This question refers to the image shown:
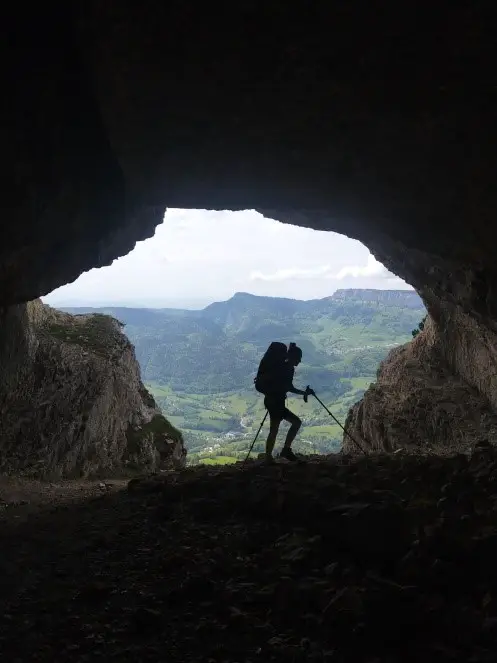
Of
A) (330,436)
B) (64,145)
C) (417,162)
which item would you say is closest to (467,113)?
(417,162)

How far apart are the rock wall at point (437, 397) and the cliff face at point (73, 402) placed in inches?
566

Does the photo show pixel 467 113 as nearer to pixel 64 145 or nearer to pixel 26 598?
pixel 64 145

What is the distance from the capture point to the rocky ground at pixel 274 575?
4402mm

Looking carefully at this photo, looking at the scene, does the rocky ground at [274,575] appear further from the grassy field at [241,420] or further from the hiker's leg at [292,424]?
the grassy field at [241,420]

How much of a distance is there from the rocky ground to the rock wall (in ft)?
41.5

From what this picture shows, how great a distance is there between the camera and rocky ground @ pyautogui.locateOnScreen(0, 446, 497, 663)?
440 cm

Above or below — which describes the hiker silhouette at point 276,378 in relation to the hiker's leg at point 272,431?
above

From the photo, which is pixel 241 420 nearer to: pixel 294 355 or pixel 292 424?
pixel 292 424

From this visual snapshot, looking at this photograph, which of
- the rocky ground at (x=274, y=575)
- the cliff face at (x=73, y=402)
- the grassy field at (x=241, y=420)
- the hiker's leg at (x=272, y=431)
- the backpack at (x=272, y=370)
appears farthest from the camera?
the grassy field at (x=241, y=420)

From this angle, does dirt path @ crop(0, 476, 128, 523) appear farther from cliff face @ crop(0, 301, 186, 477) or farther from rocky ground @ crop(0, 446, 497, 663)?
rocky ground @ crop(0, 446, 497, 663)

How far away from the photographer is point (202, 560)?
625 cm

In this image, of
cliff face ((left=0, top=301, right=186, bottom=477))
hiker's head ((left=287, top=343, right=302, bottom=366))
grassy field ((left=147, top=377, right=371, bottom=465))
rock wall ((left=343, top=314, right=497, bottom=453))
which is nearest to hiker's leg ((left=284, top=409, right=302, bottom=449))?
hiker's head ((left=287, top=343, right=302, bottom=366))

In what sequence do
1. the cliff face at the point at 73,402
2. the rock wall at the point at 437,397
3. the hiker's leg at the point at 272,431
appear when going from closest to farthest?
the hiker's leg at the point at 272,431, the cliff face at the point at 73,402, the rock wall at the point at 437,397

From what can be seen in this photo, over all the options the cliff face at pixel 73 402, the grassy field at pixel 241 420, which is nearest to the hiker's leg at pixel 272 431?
the cliff face at pixel 73 402
